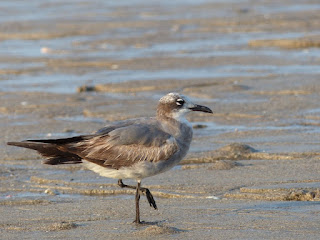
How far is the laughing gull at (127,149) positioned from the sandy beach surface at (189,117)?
1.18ft

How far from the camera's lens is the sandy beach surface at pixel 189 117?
5.95 metres

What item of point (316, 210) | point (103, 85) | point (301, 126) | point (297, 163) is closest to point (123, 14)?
point (103, 85)

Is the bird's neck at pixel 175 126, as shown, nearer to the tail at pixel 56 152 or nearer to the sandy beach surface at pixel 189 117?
the sandy beach surface at pixel 189 117

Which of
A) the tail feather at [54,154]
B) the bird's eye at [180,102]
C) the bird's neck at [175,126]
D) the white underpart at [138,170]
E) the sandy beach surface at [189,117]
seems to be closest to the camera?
the sandy beach surface at [189,117]

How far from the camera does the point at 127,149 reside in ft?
20.2

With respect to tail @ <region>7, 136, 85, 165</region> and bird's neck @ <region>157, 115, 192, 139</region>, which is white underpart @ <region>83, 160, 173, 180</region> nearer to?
tail @ <region>7, 136, 85, 165</region>

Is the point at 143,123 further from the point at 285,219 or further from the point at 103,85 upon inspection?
the point at 103,85

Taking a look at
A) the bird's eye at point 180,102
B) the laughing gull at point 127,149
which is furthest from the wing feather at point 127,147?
the bird's eye at point 180,102

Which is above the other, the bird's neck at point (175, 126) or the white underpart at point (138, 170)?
the bird's neck at point (175, 126)

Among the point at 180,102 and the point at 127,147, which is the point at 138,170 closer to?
the point at 127,147

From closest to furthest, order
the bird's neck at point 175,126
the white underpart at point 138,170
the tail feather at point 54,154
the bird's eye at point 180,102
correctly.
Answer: the white underpart at point 138,170, the tail feather at point 54,154, the bird's neck at point 175,126, the bird's eye at point 180,102

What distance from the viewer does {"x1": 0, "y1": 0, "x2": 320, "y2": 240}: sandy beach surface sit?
5945 millimetres

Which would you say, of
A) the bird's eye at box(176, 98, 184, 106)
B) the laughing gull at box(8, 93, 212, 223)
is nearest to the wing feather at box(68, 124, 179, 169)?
the laughing gull at box(8, 93, 212, 223)

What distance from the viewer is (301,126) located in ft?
28.4
